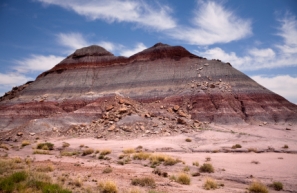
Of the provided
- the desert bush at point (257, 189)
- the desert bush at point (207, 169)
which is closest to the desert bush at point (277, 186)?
the desert bush at point (257, 189)

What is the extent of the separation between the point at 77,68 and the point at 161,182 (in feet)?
188

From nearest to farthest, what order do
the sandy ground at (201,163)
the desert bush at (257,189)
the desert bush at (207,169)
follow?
the desert bush at (257,189) → the sandy ground at (201,163) → the desert bush at (207,169)

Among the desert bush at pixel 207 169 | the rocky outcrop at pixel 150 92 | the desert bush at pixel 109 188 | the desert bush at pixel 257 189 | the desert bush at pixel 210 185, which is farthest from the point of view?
the rocky outcrop at pixel 150 92

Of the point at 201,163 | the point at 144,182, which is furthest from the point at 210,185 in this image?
the point at 201,163

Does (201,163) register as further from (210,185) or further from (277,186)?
(277,186)

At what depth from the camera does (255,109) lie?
42.2 meters

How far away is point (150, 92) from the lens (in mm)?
47500

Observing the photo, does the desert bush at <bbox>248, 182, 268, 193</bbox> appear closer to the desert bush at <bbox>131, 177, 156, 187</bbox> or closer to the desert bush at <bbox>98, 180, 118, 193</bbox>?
the desert bush at <bbox>131, 177, 156, 187</bbox>

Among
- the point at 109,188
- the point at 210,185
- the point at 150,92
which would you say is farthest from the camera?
the point at 150,92

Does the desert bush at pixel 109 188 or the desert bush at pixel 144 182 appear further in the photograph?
the desert bush at pixel 144 182

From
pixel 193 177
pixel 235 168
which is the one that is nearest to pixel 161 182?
pixel 193 177

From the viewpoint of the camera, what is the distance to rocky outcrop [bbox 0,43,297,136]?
132 ft

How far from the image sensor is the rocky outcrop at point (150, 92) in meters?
40.4

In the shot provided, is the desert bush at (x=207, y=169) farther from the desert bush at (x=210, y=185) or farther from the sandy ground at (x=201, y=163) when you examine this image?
the desert bush at (x=210, y=185)
